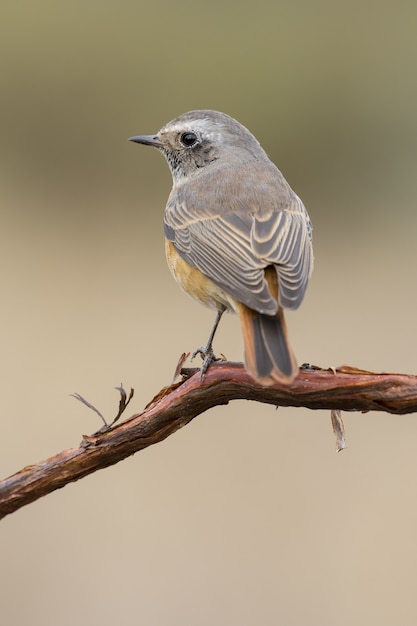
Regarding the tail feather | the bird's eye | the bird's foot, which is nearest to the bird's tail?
the tail feather

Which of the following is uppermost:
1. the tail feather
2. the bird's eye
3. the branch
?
the bird's eye

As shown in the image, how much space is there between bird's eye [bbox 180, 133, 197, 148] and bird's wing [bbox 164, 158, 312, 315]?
25 cm

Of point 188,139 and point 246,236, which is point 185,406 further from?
point 188,139

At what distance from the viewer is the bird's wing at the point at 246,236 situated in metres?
3.45

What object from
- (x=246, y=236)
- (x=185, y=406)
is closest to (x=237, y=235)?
(x=246, y=236)

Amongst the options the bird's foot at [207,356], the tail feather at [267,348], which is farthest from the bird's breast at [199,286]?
the tail feather at [267,348]

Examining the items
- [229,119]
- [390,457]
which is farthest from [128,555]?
[229,119]

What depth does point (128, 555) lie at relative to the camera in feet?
19.1

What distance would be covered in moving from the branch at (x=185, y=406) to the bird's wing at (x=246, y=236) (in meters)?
0.47

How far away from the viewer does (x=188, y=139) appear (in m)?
4.76

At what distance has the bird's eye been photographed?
4.75m

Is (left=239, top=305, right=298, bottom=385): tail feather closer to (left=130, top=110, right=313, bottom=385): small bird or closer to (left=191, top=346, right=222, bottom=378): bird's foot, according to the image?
(left=130, top=110, right=313, bottom=385): small bird

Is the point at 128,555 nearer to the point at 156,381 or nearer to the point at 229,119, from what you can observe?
the point at 156,381

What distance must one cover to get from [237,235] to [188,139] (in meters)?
1.02
